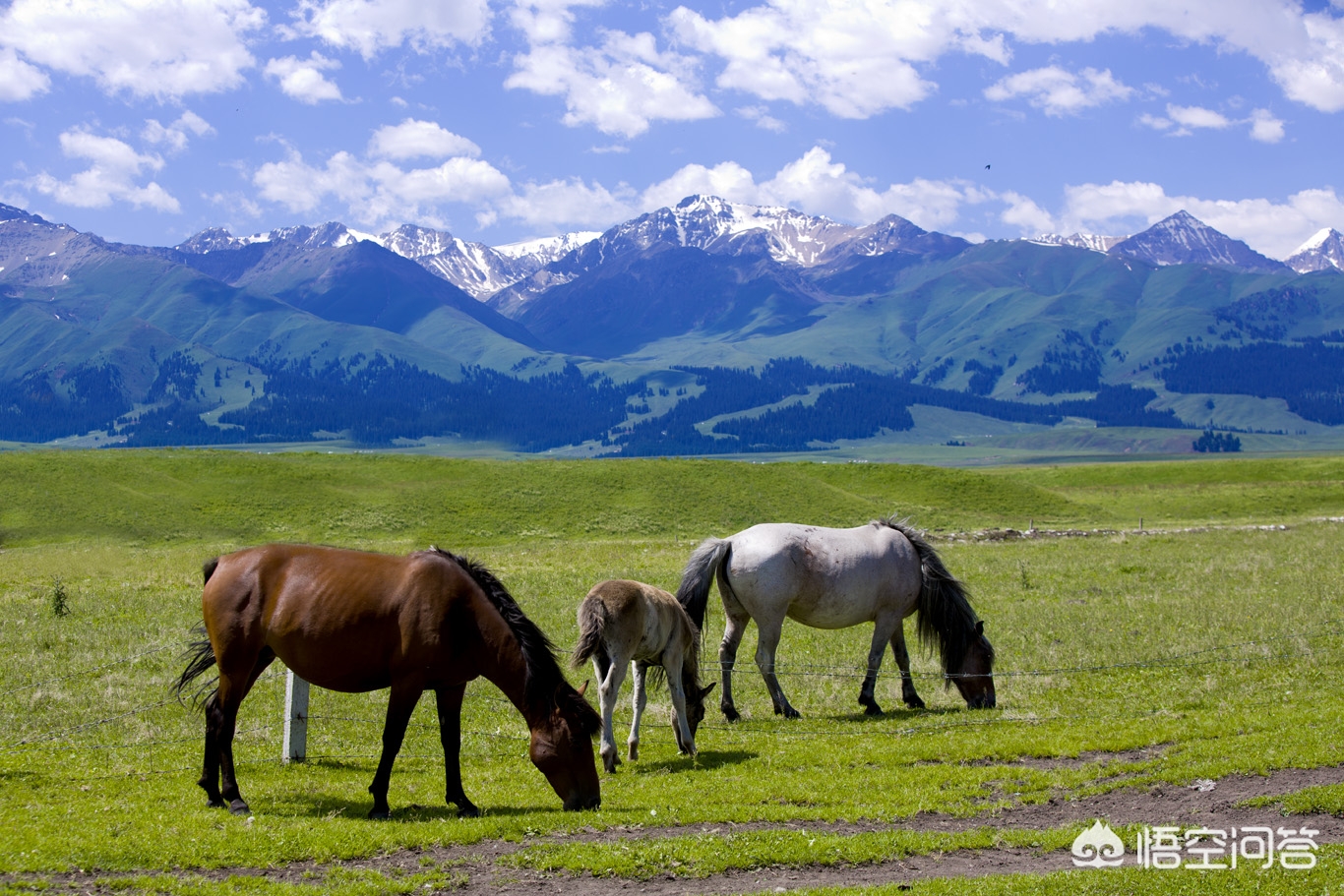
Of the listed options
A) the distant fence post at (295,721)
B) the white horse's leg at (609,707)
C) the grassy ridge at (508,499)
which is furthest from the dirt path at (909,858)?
the grassy ridge at (508,499)

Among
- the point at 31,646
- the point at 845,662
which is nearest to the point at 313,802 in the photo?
the point at 845,662

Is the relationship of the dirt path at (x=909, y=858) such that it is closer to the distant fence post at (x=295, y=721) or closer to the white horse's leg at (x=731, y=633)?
the distant fence post at (x=295, y=721)

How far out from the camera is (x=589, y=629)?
13.9 m

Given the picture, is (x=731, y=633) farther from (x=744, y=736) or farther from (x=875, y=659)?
(x=875, y=659)

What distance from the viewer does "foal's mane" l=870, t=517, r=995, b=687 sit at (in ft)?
62.3

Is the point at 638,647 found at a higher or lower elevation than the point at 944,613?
higher

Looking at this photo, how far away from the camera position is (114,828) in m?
11.0

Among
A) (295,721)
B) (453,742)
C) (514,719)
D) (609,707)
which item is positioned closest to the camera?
(453,742)

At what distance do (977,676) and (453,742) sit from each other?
33.0 ft

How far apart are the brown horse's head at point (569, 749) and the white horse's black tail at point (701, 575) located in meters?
5.61

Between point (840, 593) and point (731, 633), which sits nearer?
point (840, 593)

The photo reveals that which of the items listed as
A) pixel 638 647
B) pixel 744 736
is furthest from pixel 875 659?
pixel 638 647

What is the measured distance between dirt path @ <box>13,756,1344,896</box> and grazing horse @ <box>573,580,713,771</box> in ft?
9.90

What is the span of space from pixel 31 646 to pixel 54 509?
164 ft
